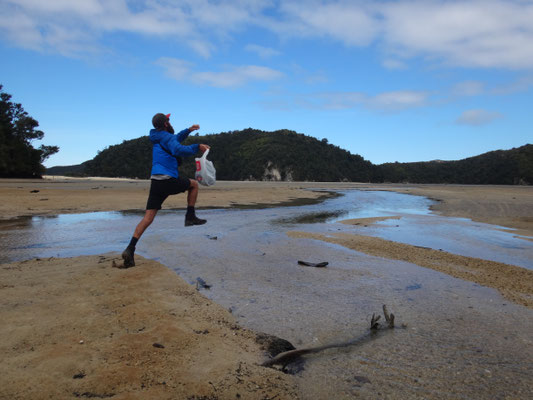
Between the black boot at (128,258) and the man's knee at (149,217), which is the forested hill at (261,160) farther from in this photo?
the black boot at (128,258)

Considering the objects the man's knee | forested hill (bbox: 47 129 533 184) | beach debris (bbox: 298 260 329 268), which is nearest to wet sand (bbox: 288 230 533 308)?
beach debris (bbox: 298 260 329 268)

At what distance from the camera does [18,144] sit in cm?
4138

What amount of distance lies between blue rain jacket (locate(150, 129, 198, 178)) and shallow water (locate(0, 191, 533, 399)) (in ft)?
4.74

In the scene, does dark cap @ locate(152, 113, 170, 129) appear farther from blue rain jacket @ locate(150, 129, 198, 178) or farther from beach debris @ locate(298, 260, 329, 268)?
beach debris @ locate(298, 260, 329, 268)

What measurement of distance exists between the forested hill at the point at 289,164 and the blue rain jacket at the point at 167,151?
105076 millimetres

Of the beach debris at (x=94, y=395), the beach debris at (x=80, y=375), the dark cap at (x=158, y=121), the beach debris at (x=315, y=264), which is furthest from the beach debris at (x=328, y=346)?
the dark cap at (x=158, y=121)

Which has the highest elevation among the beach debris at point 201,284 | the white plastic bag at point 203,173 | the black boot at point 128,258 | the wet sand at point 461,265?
the white plastic bag at point 203,173

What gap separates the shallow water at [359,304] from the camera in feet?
6.87

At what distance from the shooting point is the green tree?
39812mm

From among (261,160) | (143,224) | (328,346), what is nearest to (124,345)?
(328,346)

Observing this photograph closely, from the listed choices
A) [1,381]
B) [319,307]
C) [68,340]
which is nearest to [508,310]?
[319,307]

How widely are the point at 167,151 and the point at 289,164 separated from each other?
109 m

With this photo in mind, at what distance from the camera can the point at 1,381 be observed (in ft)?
6.15

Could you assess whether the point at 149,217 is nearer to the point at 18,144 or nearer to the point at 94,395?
the point at 94,395
